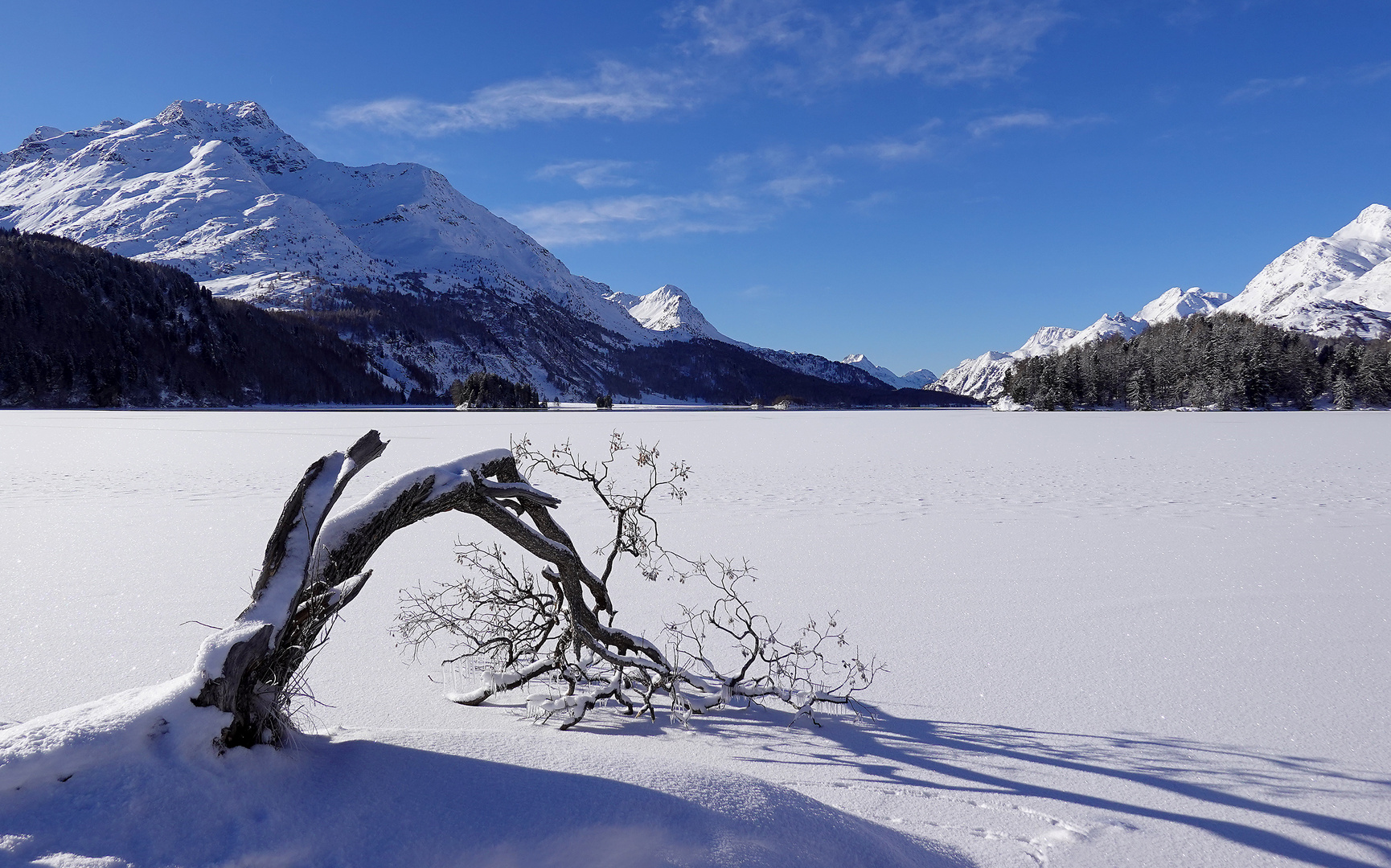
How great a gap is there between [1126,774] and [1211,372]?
3485 inches

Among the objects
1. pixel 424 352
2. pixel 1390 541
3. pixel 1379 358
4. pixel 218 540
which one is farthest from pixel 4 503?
pixel 424 352

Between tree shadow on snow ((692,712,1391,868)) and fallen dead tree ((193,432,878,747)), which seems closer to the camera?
fallen dead tree ((193,432,878,747))

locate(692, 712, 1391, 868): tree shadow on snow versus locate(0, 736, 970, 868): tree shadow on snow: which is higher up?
locate(0, 736, 970, 868): tree shadow on snow

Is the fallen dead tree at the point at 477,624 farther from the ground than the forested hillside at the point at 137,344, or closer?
closer

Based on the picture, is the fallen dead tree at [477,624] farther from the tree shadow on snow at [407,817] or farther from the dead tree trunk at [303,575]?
the tree shadow on snow at [407,817]

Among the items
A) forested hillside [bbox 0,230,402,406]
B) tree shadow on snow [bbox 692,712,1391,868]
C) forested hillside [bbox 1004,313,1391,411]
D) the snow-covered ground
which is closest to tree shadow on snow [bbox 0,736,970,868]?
the snow-covered ground

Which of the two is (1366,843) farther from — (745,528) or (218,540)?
(218,540)

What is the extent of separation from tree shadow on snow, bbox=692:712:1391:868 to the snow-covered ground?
17 mm

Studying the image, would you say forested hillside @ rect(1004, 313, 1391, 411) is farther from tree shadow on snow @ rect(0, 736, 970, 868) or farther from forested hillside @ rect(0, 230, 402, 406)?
forested hillside @ rect(0, 230, 402, 406)

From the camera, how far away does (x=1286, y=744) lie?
3.59 meters

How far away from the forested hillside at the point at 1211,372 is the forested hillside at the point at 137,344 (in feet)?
383

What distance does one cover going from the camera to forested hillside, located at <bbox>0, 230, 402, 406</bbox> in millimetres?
88312

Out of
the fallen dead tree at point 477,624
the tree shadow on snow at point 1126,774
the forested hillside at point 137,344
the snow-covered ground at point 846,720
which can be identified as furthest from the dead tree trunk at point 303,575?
the forested hillside at point 137,344

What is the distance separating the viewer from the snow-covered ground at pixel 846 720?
2.18 metres
